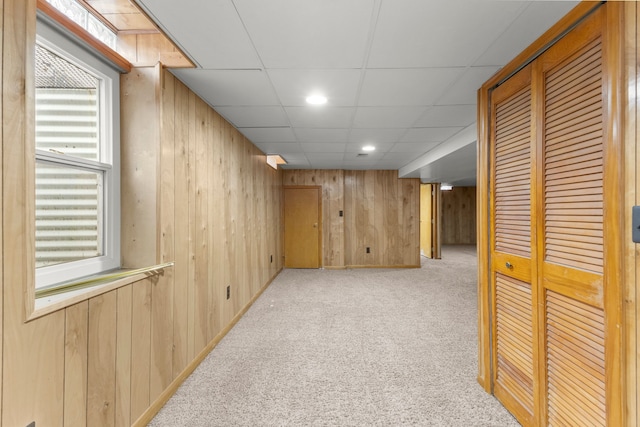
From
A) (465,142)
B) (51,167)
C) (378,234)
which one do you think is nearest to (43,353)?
(51,167)

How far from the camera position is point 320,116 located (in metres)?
2.76

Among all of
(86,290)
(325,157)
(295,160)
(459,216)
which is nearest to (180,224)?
(86,290)

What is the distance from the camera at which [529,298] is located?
5.28 feet

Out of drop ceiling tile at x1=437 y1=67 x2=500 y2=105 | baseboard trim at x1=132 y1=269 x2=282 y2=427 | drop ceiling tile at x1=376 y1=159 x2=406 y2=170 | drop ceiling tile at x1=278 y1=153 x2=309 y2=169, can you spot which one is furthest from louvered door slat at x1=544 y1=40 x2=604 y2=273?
drop ceiling tile at x1=376 y1=159 x2=406 y2=170

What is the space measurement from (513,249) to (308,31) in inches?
66.8

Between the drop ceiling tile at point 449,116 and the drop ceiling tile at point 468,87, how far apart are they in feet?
0.40

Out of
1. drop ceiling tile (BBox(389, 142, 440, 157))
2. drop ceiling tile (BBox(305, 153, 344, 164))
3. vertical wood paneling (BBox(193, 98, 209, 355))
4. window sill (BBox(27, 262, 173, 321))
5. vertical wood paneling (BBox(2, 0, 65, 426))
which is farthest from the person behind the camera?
drop ceiling tile (BBox(305, 153, 344, 164))

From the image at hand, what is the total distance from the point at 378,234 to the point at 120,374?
17.7ft

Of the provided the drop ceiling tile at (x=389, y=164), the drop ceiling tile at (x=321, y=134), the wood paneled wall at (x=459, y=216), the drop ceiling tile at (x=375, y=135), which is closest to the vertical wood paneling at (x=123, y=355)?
the drop ceiling tile at (x=321, y=134)

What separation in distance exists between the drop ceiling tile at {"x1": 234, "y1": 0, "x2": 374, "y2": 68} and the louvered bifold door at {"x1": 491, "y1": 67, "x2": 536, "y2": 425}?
0.96m

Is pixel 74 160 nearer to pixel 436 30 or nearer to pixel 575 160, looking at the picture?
pixel 436 30

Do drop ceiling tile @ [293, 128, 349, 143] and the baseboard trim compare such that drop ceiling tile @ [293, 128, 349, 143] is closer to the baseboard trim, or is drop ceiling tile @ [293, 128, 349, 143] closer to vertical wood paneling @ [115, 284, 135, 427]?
the baseboard trim

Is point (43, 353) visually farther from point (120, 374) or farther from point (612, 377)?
point (612, 377)

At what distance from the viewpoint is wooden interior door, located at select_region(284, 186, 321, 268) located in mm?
6219
